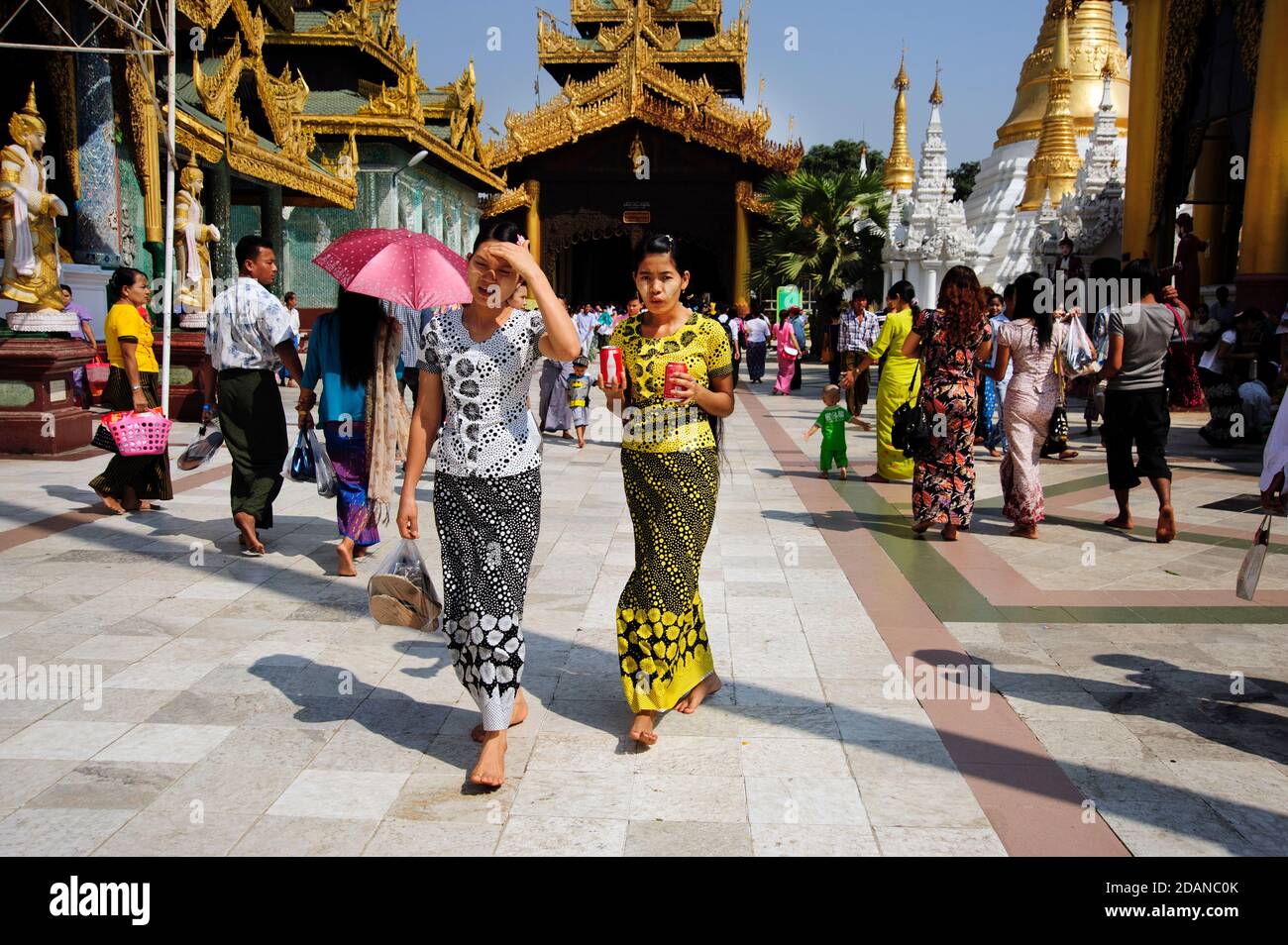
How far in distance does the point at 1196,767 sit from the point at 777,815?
1.49 metres

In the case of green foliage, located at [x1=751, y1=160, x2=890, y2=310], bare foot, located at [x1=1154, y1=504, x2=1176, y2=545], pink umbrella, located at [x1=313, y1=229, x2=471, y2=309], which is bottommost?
bare foot, located at [x1=1154, y1=504, x2=1176, y2=545]

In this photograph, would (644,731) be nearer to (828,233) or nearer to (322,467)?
(322,467)

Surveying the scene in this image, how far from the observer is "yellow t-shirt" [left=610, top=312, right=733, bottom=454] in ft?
12.7

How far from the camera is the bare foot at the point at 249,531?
21.1ft

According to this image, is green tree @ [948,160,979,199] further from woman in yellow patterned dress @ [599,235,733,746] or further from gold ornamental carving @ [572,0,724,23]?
woman in yellow patterned dress @ [599,235,733,746]

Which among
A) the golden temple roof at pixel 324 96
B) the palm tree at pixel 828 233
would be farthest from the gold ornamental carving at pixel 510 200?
the palm tree at pixel 828 233

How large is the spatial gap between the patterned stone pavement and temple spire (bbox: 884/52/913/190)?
89.2ft

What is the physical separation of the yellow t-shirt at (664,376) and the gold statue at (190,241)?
11850 mm

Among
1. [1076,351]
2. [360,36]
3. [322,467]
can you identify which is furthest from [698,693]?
[360,36]

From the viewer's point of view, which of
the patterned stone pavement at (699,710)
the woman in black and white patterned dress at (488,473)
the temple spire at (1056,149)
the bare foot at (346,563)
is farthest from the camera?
the temple spire at (1056,149)

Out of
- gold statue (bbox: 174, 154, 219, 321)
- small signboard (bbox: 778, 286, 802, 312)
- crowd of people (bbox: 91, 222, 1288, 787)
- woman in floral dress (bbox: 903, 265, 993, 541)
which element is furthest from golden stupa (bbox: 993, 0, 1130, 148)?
woman in floral dress (bbox: 903, 265, 993, 541)

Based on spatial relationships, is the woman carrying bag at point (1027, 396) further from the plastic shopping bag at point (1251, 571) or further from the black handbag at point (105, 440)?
the black handbag at point (105, 440)

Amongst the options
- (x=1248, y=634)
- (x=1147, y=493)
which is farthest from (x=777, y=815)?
(x=1147, y=493)

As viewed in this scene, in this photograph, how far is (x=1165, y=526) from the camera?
7.04 m
